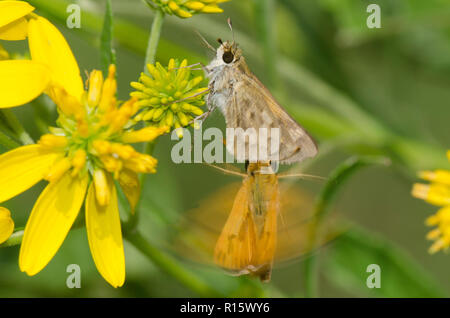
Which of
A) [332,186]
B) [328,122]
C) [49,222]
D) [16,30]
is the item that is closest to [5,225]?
[49,222]

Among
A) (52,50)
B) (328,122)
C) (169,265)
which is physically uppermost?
(328,122)

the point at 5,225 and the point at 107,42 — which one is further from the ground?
the point at 107,42

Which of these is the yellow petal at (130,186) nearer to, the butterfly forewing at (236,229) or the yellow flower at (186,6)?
the butterfly forewing at (236,229)

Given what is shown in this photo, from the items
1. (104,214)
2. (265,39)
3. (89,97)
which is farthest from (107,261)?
(265,39)

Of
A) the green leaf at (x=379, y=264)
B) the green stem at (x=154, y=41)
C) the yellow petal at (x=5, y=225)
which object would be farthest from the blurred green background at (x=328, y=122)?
the yellow petal at (x=5, y=225)

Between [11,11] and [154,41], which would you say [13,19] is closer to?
[11,11]

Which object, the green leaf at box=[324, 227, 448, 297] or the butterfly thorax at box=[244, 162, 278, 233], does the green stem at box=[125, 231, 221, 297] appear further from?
the green leaf at box=[324, 227, 448, 297]

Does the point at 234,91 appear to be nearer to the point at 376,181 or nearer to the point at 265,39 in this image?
the point at 265,39
